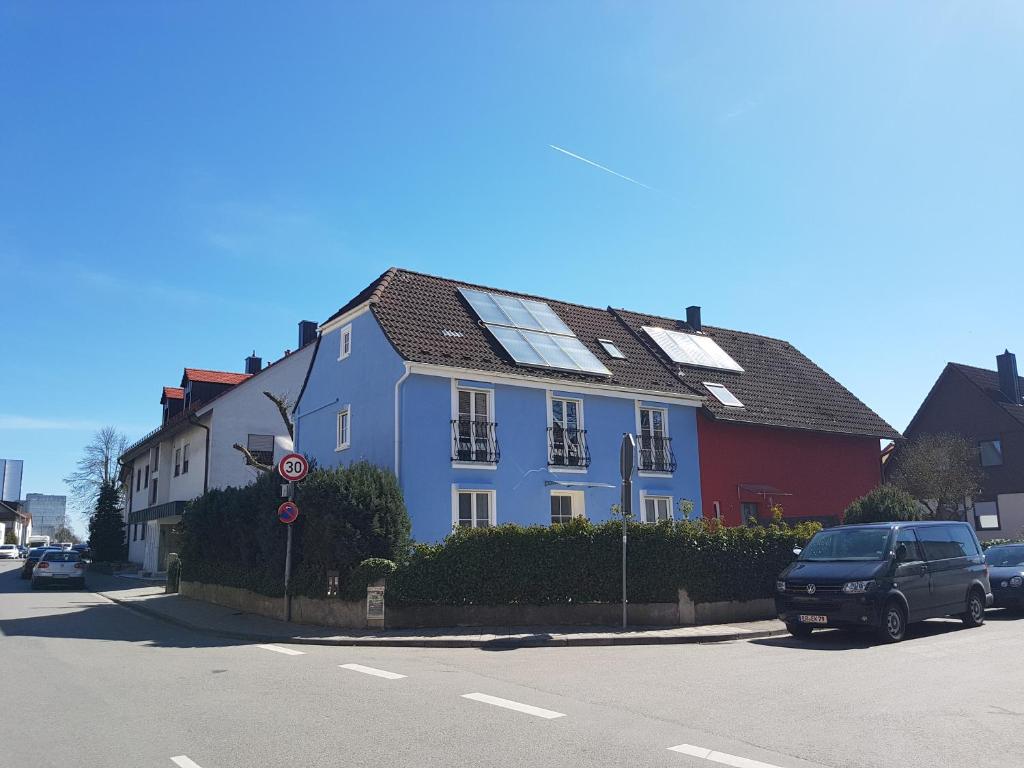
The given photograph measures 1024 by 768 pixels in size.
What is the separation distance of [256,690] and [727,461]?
19555mm

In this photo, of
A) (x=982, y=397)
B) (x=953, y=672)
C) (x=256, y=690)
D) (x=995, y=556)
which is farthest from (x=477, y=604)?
(x=982, y=397)

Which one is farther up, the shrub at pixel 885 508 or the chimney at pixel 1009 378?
the chimney at pixel 1009 378

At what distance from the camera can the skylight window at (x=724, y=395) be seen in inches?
1049

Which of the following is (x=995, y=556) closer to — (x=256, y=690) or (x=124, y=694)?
(x=256, y=690)

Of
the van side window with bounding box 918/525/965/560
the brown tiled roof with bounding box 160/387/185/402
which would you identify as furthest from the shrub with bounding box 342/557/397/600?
the brown tiled roof with bounding box 160/387/185/402

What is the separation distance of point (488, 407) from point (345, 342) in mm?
5354

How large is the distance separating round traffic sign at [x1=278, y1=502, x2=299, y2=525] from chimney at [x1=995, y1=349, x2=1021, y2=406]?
124 ft

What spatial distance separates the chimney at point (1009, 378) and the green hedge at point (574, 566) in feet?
108

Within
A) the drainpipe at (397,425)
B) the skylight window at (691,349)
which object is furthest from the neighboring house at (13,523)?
the drainpipe at (397,425)

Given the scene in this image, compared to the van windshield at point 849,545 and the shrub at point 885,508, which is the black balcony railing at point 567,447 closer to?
the shrub at point 885,508

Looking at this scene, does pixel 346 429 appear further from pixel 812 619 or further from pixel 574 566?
pixel 812 619

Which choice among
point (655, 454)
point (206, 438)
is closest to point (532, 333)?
point (655, 454)

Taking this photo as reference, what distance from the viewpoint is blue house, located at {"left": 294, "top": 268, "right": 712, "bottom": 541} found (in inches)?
800

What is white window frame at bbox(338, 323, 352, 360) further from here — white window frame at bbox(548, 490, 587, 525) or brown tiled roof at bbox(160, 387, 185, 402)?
brown tiled roof at bbox(160, 387, 185, 402)
